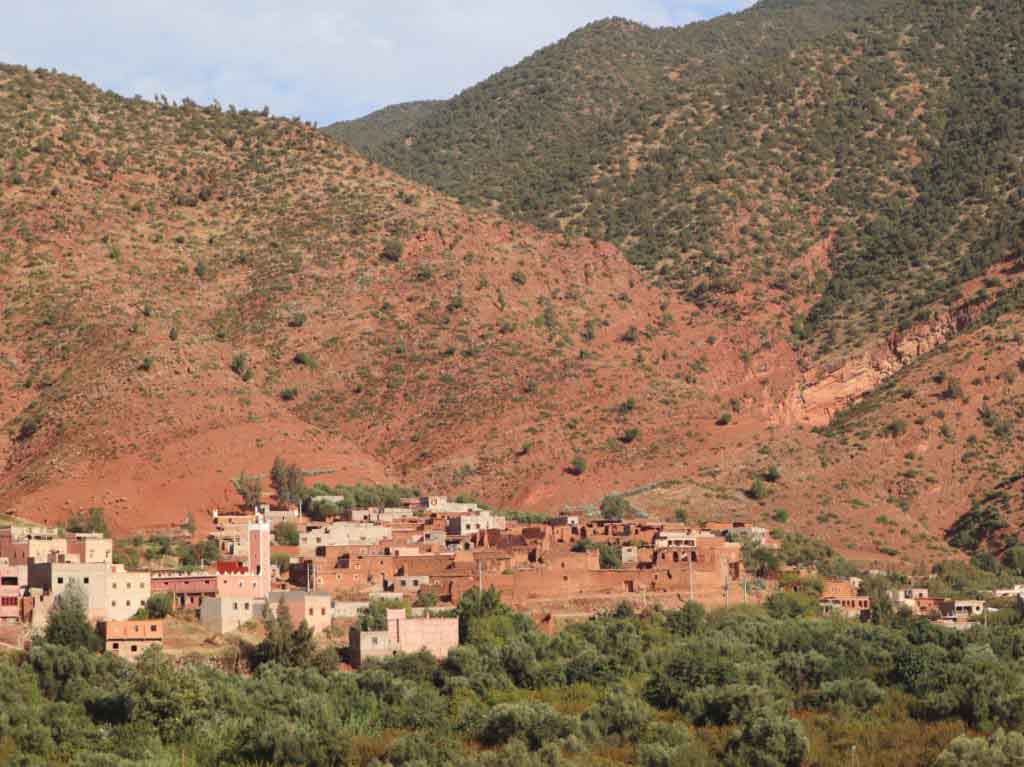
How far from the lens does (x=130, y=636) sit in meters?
67.2

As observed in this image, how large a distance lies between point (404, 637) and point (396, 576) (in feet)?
23.5

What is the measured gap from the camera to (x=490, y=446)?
339 ft

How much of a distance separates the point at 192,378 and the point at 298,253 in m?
17.7

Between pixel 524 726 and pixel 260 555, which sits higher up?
pixel 260 555

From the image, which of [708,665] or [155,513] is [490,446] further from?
[708,665]

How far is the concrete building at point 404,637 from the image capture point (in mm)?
68688

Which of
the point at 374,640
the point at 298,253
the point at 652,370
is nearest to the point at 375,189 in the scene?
the point at 298,253

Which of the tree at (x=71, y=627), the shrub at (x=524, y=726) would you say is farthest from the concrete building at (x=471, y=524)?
the shrub at (x=524, y=726)

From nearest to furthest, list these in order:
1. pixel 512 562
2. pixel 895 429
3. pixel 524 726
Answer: pixel 524 726 → pixel 512 562 → pixel 895 429

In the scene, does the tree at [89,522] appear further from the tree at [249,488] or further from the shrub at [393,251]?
the shrub at [393,251]

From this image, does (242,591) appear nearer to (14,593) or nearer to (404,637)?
(404,637)

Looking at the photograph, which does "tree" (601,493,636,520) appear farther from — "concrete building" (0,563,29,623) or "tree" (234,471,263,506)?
"concrete building" (0,563,29,623)

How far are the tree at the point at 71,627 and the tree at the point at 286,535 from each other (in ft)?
50.2

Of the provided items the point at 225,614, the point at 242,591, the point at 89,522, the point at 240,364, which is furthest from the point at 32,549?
the point at 240,364
